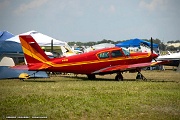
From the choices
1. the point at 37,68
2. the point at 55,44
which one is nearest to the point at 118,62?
the point at 37,68

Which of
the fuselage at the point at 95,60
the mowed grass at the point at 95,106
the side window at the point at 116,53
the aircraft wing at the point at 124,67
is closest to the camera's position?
the mowed grass at the point at 95,106

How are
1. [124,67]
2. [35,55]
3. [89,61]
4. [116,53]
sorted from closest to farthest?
[35,55], [124,67], [89,61], [116,53]

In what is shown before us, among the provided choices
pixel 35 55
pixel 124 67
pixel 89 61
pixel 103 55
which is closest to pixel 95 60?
pixel 89 61

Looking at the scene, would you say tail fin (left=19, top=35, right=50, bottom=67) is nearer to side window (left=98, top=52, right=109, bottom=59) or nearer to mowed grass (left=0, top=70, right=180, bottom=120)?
side window (left=98, top=52, right=109, bottom=59)

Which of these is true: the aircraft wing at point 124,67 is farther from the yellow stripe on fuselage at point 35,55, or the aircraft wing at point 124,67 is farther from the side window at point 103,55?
the yellow stripe on fuselage at point 35,55

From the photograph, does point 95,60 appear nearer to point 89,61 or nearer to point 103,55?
point 89,61

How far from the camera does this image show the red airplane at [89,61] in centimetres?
1739

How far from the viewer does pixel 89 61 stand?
1861 centimetres

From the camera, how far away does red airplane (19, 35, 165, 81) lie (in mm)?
17391

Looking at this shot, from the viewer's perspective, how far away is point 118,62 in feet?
62.8

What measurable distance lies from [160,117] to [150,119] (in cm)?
38

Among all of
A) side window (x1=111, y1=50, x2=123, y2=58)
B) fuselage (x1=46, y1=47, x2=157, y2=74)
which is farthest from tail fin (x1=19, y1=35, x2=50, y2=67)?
side window (x1=111, y1=50, x2=123, y2=58)

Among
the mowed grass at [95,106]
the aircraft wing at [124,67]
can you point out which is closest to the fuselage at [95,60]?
the aircraft wing at [124,67]

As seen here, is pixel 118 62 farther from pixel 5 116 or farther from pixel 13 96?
pixel 5 116
